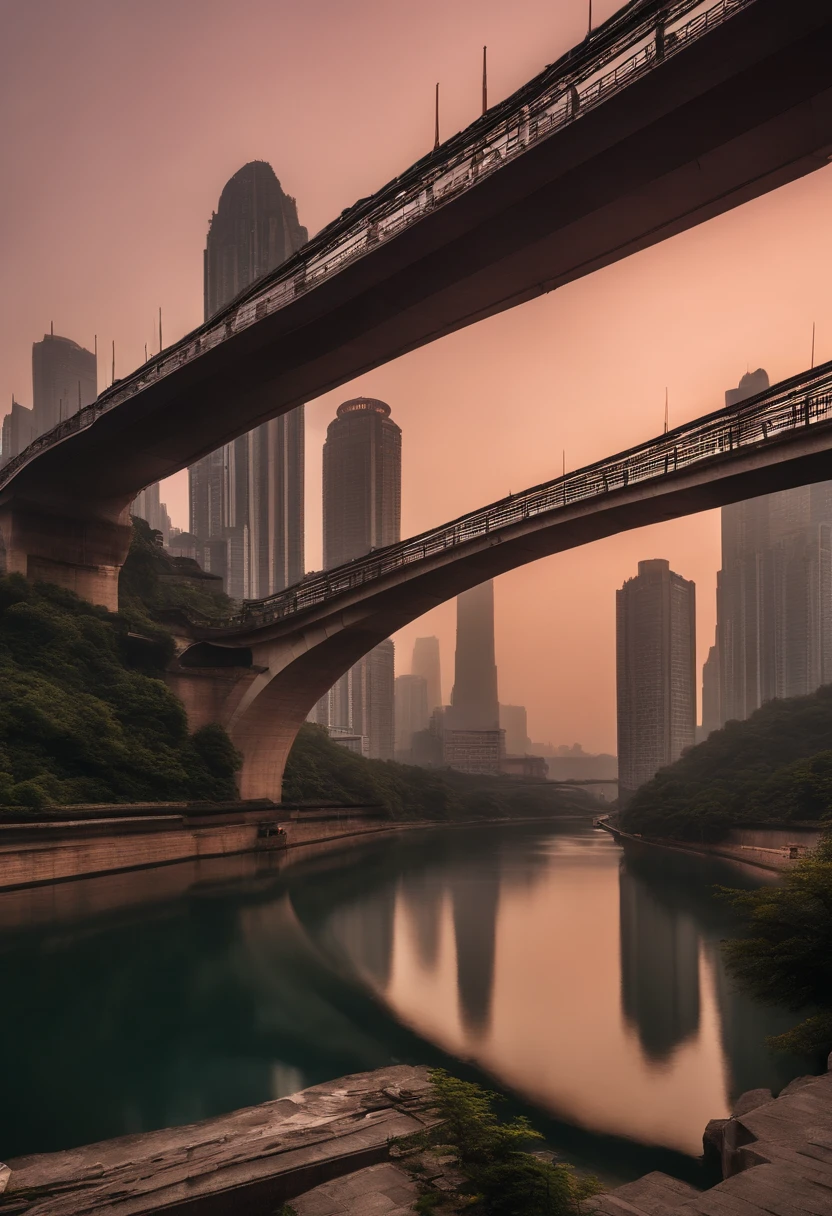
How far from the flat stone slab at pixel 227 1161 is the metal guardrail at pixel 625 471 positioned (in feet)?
46.5

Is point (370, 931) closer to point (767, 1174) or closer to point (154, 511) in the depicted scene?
point (767, 1174)

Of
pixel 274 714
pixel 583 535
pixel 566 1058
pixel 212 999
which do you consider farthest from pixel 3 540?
pixel 566 1058

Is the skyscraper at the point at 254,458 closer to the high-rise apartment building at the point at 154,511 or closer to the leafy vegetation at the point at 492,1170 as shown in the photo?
the high-rise apartment building at the point at 154,511

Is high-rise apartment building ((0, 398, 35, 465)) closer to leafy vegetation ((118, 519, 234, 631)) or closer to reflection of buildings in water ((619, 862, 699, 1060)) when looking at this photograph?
leafy vegetation ((118, 519, 234, 631))

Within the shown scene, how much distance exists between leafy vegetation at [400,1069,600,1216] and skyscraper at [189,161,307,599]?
14184 cm

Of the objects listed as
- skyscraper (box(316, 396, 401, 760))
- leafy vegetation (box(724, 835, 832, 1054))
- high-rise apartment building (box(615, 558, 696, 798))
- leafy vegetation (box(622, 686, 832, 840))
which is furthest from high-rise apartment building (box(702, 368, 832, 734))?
leafy vegetation (box(724, 835, 832, 1054))

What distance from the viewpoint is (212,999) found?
12.9 metres

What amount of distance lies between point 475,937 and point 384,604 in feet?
Result: 40.6

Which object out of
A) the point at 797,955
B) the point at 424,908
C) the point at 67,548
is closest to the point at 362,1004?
the point at 797,955

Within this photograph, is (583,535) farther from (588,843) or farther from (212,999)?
(588,843)

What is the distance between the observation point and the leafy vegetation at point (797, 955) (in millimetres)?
8336

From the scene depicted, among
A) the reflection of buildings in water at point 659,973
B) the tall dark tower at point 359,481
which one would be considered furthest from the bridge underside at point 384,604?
the tall dark tower at point 359,481

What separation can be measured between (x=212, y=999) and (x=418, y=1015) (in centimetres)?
322

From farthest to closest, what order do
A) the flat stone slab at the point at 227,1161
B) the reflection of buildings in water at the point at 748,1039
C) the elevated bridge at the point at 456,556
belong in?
the elevated bridge at the point at 456,556 < the reflection of buildings in water at the point at 748,1039 < the flat stone slab at the point at 227,1161
